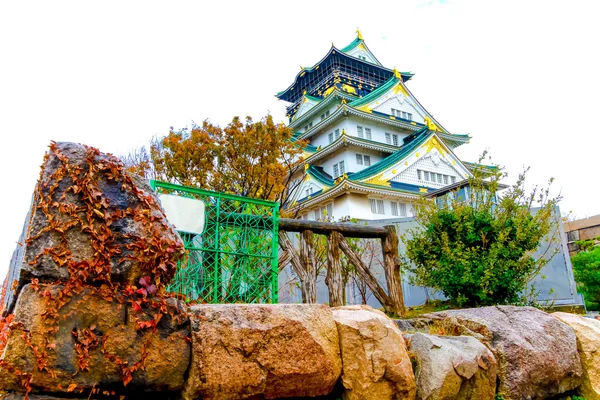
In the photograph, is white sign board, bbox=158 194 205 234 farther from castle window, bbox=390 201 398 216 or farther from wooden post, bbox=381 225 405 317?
castle window, bbox=390 201 398 216

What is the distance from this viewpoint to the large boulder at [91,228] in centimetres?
263

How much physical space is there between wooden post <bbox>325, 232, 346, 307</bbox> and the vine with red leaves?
11.4 feet

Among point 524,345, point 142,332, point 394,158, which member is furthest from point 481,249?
point 394,158

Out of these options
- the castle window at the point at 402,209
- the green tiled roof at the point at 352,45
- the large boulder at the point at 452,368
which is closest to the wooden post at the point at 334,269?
the large boulder at the point at 452,368

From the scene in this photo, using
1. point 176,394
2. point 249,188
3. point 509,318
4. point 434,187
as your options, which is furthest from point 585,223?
point 176,394

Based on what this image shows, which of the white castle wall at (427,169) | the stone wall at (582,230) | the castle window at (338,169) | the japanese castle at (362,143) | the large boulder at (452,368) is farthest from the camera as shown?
the castle window at (338,169)

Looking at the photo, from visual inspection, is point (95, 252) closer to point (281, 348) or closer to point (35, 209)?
point (35, 209)

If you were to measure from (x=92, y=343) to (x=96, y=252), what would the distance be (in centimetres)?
51

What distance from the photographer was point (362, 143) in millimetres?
25359

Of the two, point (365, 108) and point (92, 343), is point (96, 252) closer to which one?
point (92, 343)

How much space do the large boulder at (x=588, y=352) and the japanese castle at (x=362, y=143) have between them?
53.4ft

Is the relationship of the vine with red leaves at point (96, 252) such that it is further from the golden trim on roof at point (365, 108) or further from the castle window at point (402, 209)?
the golden trim on roof at point (365, 108)

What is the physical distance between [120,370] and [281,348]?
99 cm

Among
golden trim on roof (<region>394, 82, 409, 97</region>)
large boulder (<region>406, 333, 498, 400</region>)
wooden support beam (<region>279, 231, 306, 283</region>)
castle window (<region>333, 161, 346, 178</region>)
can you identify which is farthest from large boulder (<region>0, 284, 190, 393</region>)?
golden trim on roof (<region>394, 82, 409, 97</region>)
